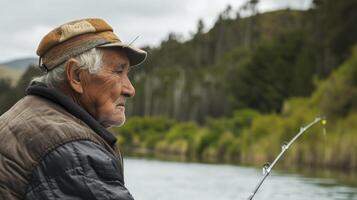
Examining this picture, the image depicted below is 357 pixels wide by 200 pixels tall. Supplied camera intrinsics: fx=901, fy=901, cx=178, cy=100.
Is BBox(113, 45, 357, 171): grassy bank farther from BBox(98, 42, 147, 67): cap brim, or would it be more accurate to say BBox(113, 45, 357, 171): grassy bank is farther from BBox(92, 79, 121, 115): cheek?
BBox(92, 79, 121, 115): cheek

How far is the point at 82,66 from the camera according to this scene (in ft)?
9.73

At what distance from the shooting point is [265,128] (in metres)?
61.2

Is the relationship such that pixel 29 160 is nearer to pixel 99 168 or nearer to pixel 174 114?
pixel 99 168

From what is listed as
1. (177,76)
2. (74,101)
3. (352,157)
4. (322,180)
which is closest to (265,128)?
(352,157)

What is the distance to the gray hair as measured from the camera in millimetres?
2953

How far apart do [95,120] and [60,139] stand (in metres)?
0.25

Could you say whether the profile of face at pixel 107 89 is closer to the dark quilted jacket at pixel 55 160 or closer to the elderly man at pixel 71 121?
the elderly man at pixel 71 121

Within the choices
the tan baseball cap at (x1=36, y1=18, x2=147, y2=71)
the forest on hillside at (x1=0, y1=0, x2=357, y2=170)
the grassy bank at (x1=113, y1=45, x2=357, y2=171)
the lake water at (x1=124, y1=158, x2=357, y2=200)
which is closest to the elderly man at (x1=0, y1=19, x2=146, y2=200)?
the tan baseball cap at (x1=36, y1=18, x2=147, y2=71)

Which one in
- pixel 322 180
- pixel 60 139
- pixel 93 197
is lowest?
pixel 322 180

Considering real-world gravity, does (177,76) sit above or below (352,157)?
above

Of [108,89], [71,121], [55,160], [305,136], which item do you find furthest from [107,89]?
[305,136]

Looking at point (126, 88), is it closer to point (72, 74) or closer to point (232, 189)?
point (72, 74)

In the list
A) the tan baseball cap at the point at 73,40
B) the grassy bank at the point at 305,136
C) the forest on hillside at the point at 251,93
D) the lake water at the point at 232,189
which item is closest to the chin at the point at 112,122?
the tan baseball cap at the point at 73,40

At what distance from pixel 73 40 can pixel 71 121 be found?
317mm
